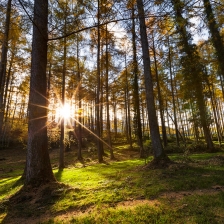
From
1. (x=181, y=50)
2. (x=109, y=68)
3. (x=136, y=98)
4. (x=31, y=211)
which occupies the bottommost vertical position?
(x=31, y=211)

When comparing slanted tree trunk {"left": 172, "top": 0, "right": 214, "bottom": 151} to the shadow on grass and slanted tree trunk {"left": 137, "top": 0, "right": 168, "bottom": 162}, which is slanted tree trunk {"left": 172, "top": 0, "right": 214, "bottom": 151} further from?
the shadow on grass

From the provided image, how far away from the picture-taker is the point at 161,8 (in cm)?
452

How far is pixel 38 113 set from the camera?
15.6ft

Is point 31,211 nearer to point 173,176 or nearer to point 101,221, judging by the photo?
point 101,221

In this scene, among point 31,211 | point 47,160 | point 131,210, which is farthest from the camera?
point 47,160

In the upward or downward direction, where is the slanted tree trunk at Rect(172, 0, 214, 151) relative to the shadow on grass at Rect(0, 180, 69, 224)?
upward

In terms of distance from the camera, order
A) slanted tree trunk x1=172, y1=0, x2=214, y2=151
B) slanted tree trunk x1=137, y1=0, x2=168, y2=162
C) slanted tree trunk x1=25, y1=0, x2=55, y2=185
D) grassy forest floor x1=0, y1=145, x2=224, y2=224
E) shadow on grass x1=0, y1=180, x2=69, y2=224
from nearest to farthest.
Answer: grassy forest floor x1=0, y1=145, x2=224, y2=224
shadow on grass x1=0, y1=180, x2=69, y2=224
slanted tree trunk x1=25, y1=0, x2=55, y2=185
slanted tree trunk x1=137, y1=0, x2=168, y2=162
slanted tree trunk x1=172, y1=0, x2=214, y2=151

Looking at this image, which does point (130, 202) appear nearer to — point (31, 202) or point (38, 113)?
point (31, 202)

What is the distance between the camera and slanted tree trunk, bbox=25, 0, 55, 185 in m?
4.59

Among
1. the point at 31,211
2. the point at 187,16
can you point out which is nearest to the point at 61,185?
the point at 31,211

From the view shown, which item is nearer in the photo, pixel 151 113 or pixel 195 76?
pixel 151 113

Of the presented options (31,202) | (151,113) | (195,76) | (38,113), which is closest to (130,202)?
(31,202)

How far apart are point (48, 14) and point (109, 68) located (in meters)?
8.95

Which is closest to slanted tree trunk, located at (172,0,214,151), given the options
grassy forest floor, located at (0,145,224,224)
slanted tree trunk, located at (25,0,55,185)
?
grassy forest floor, located at (0,145,224,224)
